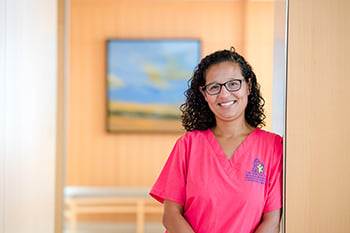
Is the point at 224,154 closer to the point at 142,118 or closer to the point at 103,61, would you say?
the point at 142,118

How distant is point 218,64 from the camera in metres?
1.65

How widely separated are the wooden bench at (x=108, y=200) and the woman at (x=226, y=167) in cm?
240

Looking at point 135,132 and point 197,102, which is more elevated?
point 197,102

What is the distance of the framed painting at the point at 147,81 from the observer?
4.40 m

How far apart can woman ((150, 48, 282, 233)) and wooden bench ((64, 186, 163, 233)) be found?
7.86ft

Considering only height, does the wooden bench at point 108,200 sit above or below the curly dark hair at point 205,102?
below
